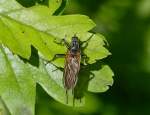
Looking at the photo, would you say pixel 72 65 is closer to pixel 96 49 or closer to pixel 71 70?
pixel 71 70

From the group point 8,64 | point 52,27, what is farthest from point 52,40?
point 8,64

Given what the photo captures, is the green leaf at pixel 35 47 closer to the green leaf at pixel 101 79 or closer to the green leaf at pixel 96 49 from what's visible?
the green leaf at pixel 96 49

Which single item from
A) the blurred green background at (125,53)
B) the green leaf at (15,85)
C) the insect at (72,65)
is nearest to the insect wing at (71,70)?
the insect at (72,65)

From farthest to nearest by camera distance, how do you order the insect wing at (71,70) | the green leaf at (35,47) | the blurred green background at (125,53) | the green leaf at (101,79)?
the blurred green background at (125,53), the green leaf at (101,79), the insect wing at (71,70), the green leaf at (35,47)

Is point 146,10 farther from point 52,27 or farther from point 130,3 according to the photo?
point 52,27

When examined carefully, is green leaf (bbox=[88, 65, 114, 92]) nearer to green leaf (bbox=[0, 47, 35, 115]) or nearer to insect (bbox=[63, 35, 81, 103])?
insect (bbox=[63, 35, 81, 103])

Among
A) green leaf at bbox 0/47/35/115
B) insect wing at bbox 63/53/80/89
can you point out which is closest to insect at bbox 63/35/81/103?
insect wing at bbox 63/53/80/89
